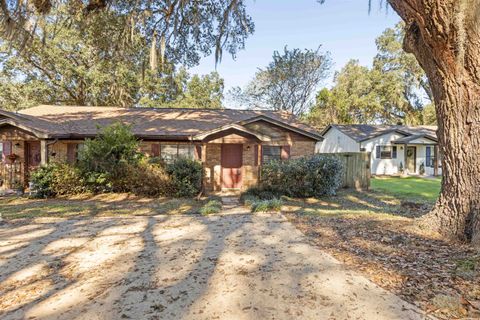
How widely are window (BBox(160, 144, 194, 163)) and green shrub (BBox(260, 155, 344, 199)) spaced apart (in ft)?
13.1

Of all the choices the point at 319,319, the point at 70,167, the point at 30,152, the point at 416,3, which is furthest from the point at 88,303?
the point at 30,152

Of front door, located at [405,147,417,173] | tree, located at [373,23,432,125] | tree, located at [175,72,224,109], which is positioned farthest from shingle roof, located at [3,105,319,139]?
tree, located at [373,23,432,125]

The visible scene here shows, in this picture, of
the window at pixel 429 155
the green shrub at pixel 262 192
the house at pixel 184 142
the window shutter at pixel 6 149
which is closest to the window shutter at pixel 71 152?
the house at pixel 184 142

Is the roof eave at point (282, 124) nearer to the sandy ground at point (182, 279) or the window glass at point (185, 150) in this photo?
the window glass at point (185, 150)

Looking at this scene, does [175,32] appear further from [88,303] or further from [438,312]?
[438,312]

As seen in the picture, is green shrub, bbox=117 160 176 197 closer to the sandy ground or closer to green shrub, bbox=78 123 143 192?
green shrub, bbox=78 123 143 192

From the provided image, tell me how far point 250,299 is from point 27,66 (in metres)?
24.3

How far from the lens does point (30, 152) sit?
14.1m

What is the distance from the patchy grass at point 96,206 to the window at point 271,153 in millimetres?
4344

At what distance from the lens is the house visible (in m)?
12.8

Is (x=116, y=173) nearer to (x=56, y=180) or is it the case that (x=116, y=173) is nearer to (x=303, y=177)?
(x=56, y=180)

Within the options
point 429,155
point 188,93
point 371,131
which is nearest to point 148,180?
point 371,131

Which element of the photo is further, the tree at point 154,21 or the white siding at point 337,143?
the white siding at point 337,143

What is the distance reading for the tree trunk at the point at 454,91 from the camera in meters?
4.15
